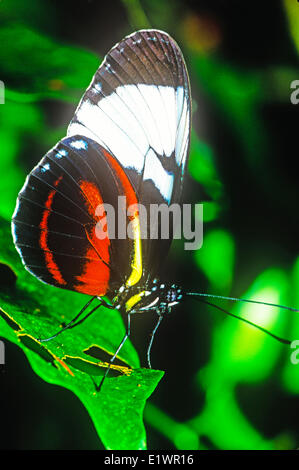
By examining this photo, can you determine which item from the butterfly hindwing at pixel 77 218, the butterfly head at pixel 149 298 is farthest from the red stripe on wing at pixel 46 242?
the butterfly head at pixel 149 298

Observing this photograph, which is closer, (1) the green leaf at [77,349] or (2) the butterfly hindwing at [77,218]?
(1) the green leaf at [77,349]

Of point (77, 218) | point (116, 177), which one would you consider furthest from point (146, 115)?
point (77, 218)

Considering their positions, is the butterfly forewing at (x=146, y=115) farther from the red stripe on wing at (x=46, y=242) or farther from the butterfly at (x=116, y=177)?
the red stripe on wing at (x=46, y=242)

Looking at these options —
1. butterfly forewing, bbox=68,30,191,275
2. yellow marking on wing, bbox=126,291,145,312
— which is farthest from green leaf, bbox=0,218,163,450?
butterfly forewing, bbox=68,30,191,275

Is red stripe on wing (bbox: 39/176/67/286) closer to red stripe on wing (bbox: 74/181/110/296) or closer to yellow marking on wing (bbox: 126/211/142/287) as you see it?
red stripe on wing (bbox: 74/181/110/296)

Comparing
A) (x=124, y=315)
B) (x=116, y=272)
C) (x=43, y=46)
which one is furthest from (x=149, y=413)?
(x=43, y=46)

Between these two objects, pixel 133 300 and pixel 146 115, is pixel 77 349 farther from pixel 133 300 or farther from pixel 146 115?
pixel 146 115
